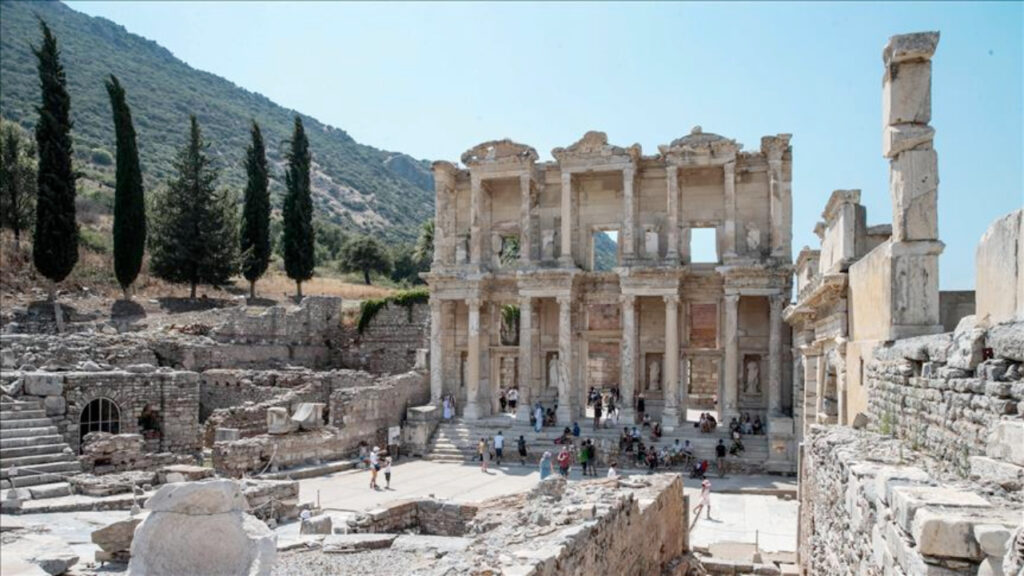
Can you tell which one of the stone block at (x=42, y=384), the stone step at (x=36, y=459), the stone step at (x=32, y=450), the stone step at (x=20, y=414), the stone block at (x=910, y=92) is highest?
the stone block at (x=910, y=92)

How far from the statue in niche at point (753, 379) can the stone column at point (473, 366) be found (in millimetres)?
9697

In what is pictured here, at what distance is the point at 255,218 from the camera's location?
1646 inches

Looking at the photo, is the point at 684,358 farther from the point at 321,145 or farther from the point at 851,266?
the point at 321,145

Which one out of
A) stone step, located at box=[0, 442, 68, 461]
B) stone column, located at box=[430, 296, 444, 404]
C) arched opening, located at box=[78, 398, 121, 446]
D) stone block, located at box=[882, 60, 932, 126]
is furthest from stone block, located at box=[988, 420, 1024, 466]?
stone column, located at box=[430, 296, 444, 404]

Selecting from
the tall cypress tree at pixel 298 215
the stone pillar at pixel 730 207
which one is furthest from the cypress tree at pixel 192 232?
the stone pillar at pixel 730 207

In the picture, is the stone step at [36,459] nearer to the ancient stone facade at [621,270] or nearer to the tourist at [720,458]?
the ancient stone facade at [621,270]

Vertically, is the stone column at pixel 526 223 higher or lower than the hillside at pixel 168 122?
lower

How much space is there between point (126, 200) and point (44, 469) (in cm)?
2255

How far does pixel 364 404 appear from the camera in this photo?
25719mm

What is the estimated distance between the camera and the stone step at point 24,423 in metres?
16.5

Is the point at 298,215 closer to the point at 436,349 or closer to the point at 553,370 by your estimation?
the point at 436,349

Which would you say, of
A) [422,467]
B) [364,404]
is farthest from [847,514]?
[364,404]

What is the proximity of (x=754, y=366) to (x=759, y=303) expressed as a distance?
2.27 m

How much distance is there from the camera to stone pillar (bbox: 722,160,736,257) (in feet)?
88.9
